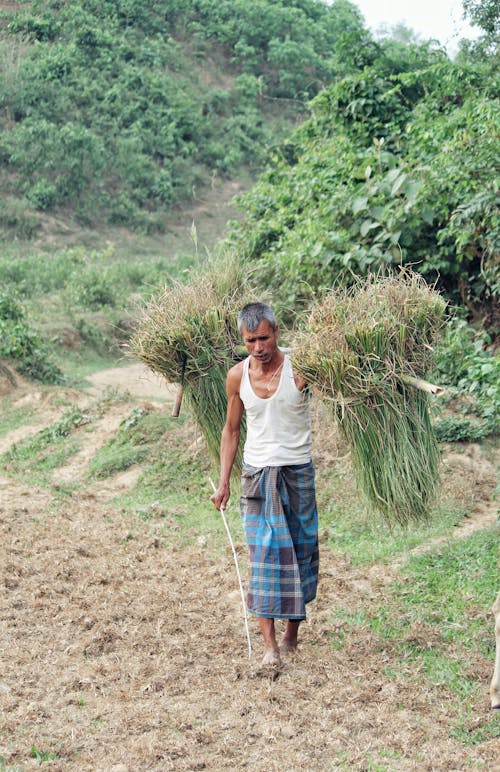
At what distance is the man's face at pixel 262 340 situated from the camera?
11.1ft

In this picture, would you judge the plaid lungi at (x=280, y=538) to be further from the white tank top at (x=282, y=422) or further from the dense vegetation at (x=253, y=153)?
the dense vegetation at (x=253, y=153)

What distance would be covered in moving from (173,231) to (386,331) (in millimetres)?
17819

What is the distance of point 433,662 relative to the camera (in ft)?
11.4

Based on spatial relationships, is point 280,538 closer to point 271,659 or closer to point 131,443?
point 271,659

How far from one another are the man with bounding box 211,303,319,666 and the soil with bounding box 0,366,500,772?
28 centimetres

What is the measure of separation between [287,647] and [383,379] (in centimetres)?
118

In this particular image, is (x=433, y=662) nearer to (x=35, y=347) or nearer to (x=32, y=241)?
(x=35, y=347)

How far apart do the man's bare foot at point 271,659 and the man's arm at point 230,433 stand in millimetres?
629

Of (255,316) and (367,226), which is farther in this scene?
(367,226)

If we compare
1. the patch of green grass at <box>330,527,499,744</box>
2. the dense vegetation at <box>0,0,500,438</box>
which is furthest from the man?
the dense vegetation at <box>0,0,500,438</box>

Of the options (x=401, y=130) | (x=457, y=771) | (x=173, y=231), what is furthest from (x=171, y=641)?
(x=173, y=231)

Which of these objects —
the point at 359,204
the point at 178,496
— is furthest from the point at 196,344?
the point at 359,204

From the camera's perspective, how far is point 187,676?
3.47m

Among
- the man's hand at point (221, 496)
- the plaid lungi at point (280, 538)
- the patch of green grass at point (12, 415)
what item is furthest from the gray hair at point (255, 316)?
the patch of green grass at point (12, 415)
